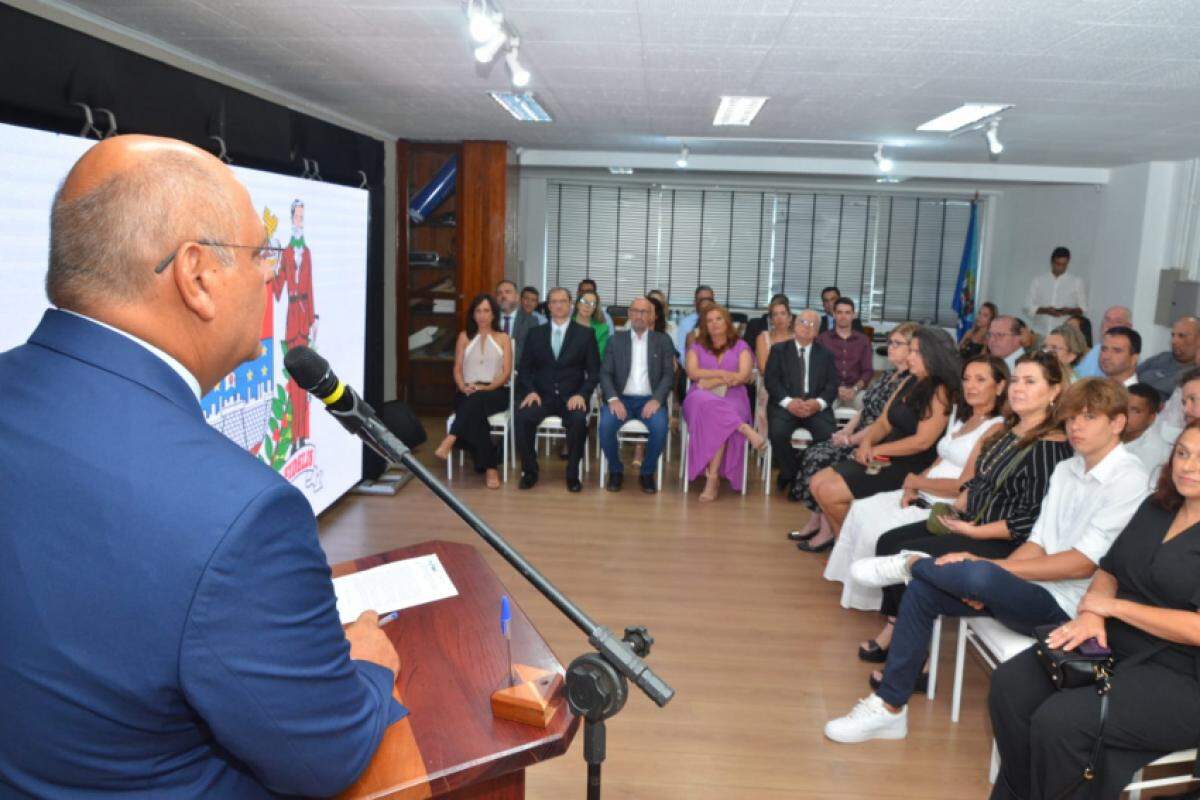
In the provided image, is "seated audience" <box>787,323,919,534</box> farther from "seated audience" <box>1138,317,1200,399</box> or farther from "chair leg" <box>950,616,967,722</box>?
"chair leg" <box>950,616,967,722</box>

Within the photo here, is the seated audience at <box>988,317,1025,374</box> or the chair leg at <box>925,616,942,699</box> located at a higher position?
the seated audience at <box>988,317,1025,374</box>

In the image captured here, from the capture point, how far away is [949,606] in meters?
2.92

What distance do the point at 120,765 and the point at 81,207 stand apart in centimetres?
57

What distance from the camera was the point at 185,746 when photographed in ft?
3.00

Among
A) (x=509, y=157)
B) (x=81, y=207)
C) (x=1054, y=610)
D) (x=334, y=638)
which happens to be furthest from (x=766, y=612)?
(x=509, y=157)

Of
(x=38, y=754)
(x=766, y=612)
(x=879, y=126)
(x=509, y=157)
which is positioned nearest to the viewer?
(x=38, y=754)

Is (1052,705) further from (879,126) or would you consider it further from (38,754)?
(879,126)

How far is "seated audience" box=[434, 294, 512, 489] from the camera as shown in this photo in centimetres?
611

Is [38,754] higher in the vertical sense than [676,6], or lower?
lower

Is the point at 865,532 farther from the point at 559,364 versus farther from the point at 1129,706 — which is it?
the point at 559,364

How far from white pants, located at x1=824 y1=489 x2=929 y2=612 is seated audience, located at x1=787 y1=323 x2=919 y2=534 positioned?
0.72 meters

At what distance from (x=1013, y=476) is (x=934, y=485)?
2.30 feet

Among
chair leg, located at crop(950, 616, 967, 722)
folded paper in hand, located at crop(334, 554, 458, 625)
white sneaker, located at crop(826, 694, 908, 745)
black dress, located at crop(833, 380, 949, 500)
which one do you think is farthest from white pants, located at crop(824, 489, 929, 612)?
folded paper in hand, located at crop(334, 554, 458, 625)

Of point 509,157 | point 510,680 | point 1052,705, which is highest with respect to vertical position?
point 509,157
